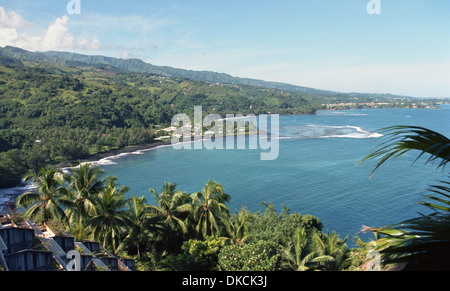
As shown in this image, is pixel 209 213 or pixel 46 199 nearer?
pixel 46 199

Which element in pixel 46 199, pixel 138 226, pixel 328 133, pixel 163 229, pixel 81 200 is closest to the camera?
pixel 46 199

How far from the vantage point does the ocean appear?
2252 cm

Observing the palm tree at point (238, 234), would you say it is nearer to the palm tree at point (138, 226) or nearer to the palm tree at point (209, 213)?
the palm tree at point (209, 213)

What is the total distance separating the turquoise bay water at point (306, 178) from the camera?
22562 millimetres

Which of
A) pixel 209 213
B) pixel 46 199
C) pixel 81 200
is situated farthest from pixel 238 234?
pixel 46 199

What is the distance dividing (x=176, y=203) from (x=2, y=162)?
2932 centimetres

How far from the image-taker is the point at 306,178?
101 feet

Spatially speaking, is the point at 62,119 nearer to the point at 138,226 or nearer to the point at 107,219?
the point at 138,226

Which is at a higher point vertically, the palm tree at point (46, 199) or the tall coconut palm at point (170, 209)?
the palm tree at point (46, 199)

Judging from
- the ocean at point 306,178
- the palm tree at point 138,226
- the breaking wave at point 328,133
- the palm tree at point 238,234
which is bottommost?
the ocean at point 306,178

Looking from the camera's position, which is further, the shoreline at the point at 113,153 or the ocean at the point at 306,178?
the shoreline at the point at 113,153

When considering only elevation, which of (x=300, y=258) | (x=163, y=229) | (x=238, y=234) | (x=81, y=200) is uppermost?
(x=81, y=200)

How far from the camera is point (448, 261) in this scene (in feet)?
4.46

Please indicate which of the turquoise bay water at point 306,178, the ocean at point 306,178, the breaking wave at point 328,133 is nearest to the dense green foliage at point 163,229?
the turquoise bay water at point 306,178
